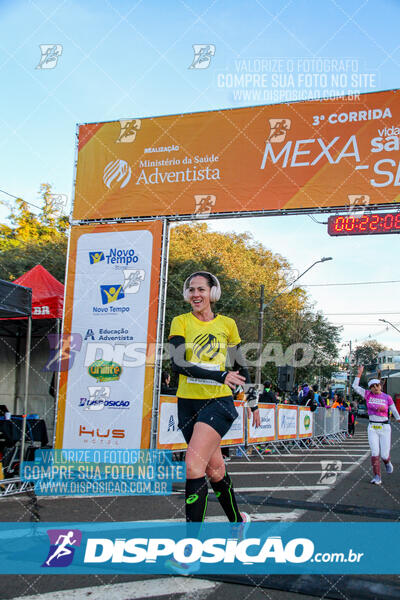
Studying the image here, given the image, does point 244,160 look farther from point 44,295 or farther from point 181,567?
point 181,567

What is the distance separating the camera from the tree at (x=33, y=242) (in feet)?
72.2

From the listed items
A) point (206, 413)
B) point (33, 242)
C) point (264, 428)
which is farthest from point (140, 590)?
point (33, 242)

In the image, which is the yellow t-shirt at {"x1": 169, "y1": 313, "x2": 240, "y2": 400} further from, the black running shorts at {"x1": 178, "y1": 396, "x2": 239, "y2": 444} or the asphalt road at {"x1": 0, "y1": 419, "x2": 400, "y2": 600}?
the asphalt road at {"x1": 0, "y1": 419, "x2": 400, "y2": 600}

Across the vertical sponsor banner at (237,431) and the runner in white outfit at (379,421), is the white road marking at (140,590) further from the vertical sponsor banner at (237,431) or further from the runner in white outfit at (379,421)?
the vertical sponsor banner at (237,431)

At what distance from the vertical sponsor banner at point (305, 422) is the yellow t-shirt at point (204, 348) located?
13059 millimetres

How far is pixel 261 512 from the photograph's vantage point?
591cm

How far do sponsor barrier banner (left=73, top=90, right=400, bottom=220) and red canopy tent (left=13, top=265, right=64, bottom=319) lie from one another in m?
1.55

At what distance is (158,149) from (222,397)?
6.46 m

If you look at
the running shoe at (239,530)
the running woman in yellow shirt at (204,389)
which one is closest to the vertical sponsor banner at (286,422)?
the running shoe at (239,530)

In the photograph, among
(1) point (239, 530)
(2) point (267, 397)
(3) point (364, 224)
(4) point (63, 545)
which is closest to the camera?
(1) point (239, 530)

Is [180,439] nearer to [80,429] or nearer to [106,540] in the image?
[80,429]

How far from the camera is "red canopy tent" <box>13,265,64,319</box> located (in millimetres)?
9992

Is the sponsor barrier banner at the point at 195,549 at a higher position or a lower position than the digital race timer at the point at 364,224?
lower

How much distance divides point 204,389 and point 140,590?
1388mm
